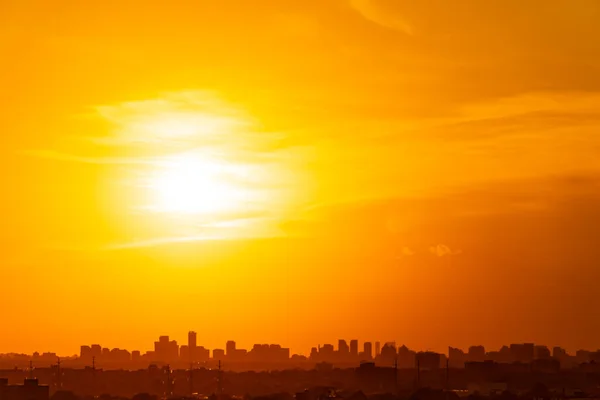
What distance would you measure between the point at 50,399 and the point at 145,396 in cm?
1776

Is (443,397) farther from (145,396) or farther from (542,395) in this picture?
(145,396)

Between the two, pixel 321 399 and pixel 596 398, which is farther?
pixel 596 398

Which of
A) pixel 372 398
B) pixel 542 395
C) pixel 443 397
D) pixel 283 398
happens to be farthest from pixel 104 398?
pixel 542 395

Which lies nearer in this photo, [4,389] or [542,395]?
[4,389]

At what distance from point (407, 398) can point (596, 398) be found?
36.3 m

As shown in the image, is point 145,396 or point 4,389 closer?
point 4,389

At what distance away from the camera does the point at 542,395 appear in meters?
198

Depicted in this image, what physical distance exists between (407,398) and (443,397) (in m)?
8.73

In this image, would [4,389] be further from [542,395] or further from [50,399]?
[542,395]

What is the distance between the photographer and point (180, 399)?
190750 mm

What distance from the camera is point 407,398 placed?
194m

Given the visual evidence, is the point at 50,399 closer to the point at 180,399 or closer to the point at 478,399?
the point at 180,399

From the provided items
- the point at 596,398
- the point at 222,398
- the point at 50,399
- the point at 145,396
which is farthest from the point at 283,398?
the point at 596,398

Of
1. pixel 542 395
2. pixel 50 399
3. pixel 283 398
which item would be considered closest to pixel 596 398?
pixel 542 395
